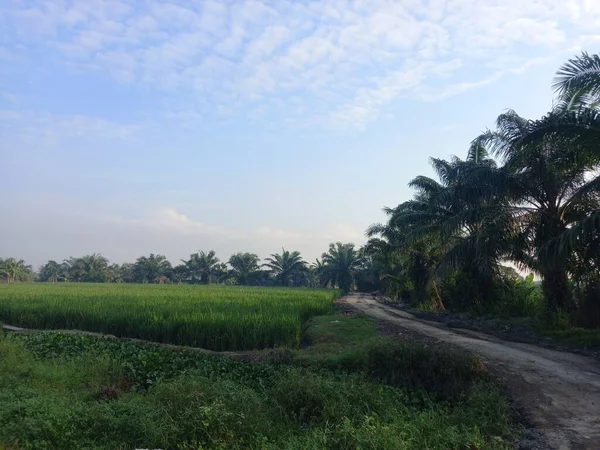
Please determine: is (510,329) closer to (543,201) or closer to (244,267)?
(543,201)

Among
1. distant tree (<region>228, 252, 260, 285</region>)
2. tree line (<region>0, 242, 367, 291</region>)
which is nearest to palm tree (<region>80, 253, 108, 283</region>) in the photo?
tree line (<region>0, 242, 367, 291</region>)

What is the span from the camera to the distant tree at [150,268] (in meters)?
83.6

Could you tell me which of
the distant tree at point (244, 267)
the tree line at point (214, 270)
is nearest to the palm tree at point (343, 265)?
the tree line at point (214, 270)

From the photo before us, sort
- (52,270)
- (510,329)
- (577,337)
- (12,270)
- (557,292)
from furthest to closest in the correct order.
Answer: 1. (52,270)
2. (12,270)
3. (510,329)
4. (557,292)
5. (577,337)

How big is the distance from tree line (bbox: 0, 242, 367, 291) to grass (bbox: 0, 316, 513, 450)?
54.3 m

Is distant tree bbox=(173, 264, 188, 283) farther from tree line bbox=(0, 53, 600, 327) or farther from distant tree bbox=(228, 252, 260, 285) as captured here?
tree line bbox=(0, 53, 600, 327)

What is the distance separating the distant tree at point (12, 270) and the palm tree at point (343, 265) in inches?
1863

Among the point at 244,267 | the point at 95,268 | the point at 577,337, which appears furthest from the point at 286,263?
the point at 577,337

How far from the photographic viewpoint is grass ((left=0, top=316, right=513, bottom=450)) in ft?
16.8

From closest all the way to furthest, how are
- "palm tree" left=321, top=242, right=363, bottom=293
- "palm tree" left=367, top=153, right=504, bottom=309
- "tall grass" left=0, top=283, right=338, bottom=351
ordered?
"tall grass" left=0, top=283, right=338, bottom=351
"palm tree" left=367, top=153, right=504, bottom=309
"palm tree" left=321, top=242, right=363, bottom=293

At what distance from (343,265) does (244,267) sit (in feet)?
64.8

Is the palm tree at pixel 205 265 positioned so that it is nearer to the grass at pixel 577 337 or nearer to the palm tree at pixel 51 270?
the palm tree at pixel 51 270

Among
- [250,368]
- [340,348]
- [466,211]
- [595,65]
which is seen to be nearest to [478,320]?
[466,211]

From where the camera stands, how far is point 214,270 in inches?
3056
